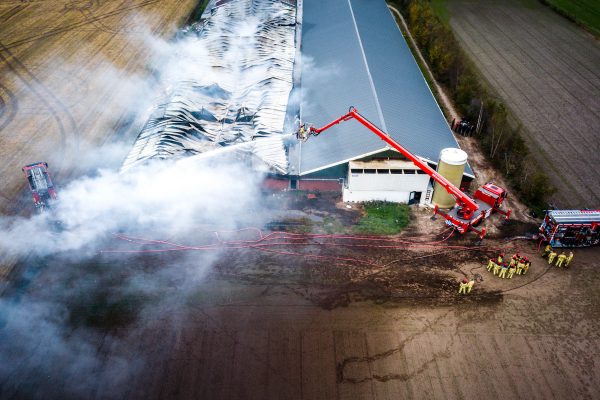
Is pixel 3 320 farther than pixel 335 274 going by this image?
No

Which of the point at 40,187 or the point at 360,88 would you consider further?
the point at 360,88

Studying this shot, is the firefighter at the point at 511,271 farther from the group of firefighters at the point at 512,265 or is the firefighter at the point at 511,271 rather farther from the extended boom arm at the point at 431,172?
the extended boom arm at the point at 431,172

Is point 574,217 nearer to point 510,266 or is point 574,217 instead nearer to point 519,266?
point 519,266

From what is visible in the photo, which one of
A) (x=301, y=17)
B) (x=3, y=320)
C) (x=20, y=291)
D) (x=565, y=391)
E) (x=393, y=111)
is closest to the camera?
(x=565, y=391)

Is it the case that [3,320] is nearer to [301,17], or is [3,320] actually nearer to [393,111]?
[393,111]

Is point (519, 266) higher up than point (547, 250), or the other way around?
point (519, 266)

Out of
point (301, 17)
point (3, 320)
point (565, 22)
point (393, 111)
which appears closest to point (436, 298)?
point (393, 111)

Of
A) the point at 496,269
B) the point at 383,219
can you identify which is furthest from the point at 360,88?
the point at 496,269
